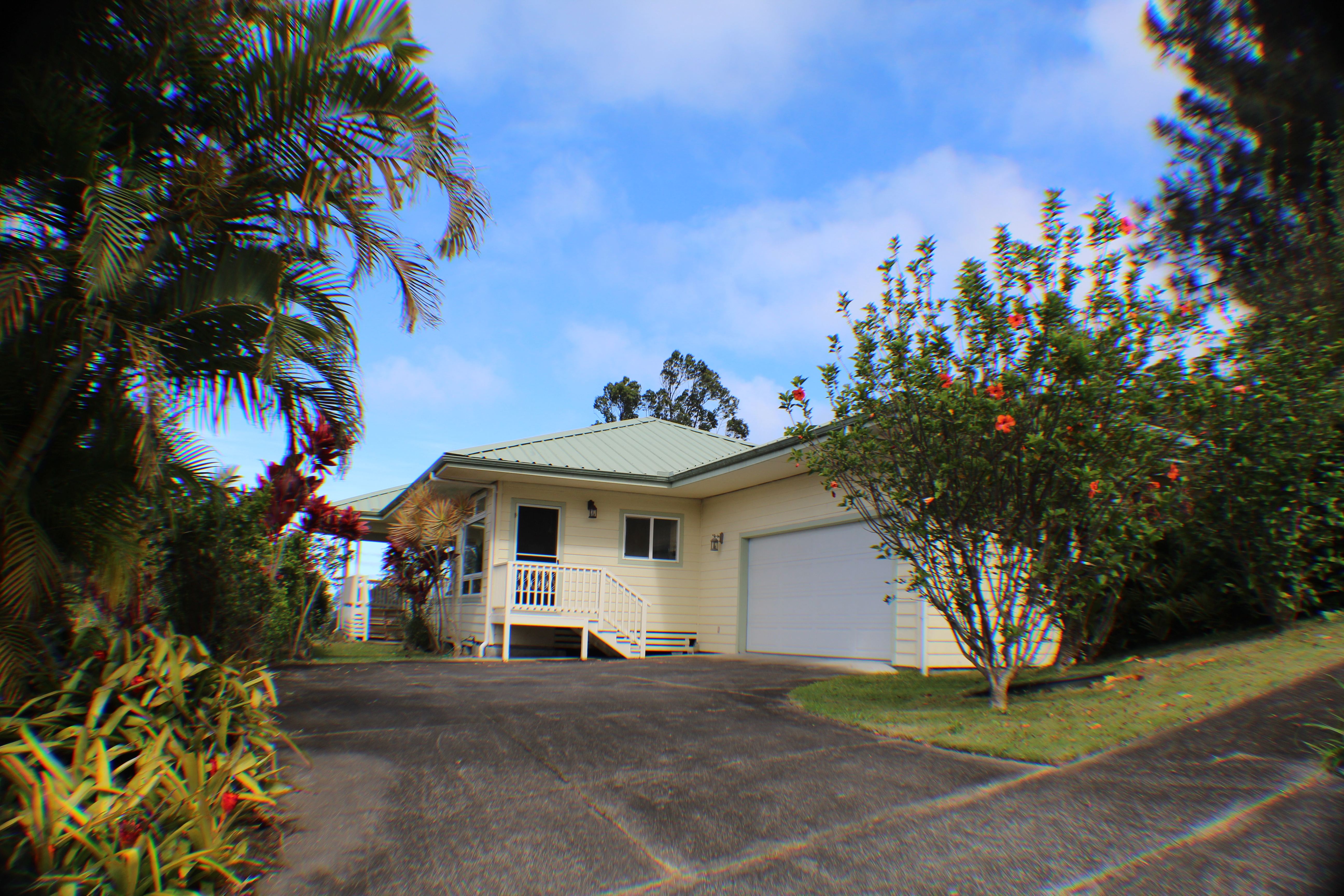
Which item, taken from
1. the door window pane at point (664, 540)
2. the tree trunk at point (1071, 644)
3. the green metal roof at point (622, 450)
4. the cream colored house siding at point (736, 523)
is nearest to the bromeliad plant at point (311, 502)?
the green metal roof at point (622, 450)

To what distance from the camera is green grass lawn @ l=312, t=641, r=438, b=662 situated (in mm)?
12469

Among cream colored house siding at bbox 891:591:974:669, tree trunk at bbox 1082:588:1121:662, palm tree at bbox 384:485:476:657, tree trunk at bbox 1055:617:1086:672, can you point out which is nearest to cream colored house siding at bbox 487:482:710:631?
palm tree at bbox 384:485:476:657

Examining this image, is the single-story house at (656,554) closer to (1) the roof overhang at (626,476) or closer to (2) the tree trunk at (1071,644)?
(1) the roof overhang at (626,476)

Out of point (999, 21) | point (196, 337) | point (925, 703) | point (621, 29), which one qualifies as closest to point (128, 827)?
point (196, 337)

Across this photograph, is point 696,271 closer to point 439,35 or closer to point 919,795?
point 439,35

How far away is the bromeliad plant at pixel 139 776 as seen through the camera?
2.60 metres

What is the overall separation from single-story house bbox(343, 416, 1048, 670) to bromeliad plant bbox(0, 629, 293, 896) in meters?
8.04

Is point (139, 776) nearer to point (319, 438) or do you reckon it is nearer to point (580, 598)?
point (319, 438)

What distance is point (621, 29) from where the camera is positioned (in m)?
7.45

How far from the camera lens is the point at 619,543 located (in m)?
14.6

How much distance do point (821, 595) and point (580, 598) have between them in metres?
4.26

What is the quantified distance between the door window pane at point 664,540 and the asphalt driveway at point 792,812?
9154mm

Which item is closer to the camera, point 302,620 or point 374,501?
point 302,620

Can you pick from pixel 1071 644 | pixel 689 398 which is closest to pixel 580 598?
pixel 1071 644
